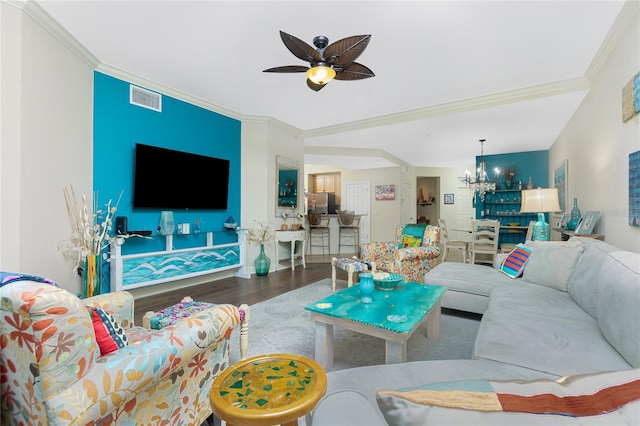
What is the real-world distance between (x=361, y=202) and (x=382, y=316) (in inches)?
294

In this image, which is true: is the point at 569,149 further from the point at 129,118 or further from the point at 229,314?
the point at 129,118

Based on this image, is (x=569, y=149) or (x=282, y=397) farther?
(x=569, y=149)

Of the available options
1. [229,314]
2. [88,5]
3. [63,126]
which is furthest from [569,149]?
[63,126]

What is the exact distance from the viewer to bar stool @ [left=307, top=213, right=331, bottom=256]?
24.0 feet

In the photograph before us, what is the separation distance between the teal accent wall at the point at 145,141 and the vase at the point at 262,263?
1.83 ft

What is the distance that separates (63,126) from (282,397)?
3.21m

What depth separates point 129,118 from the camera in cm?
340

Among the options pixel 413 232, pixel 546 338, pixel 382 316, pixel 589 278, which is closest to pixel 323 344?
pixel 382 316

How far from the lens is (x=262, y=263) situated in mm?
4727

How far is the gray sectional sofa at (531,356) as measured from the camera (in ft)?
1.40

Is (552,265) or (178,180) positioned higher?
(178,180)

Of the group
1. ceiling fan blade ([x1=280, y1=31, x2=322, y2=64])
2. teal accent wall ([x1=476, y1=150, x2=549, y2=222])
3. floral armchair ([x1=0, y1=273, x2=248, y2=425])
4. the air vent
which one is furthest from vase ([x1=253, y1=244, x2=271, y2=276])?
teal accent wall ([x1=476, y1=150, x2=549, y2=222])

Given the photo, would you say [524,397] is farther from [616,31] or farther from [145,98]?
[145,98]

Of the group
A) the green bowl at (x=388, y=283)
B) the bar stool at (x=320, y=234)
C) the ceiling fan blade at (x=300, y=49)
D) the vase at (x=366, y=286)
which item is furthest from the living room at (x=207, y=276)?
the bar stool at (x=320, y=234)
